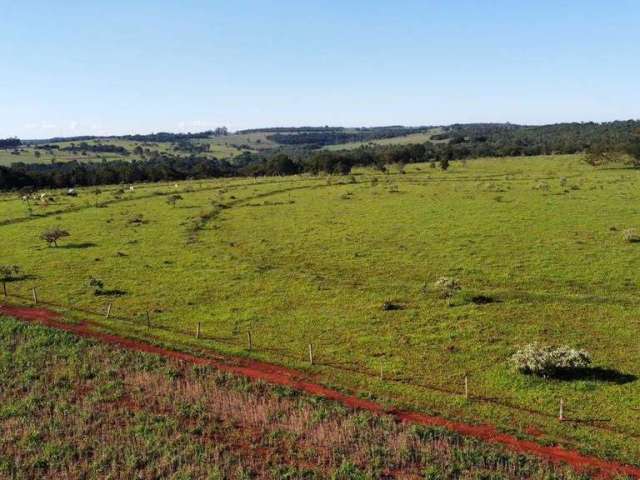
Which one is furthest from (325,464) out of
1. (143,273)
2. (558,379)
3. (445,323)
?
(143,273)

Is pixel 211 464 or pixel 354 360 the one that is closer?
pixel 211 464

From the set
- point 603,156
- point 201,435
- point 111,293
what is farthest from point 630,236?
point 603,156

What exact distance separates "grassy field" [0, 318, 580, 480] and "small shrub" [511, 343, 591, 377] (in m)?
6.84

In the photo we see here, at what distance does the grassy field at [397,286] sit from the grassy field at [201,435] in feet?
8.20

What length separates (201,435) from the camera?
20109 mm

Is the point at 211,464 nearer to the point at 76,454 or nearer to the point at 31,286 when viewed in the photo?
the point at 76,454

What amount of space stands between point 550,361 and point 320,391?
32.7 ft

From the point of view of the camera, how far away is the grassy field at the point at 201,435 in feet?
58.4

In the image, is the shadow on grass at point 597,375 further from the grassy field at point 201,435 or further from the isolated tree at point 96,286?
the isolated tree at point 96,286

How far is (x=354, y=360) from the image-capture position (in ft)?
86.6

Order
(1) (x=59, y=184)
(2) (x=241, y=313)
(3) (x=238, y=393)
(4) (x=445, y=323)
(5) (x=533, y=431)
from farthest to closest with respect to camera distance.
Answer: (1) (x=59, y=184) → (2) (x=241, y=313) → (4) (x=445, y=323) → (3) (x=238, y=393) → (5) (x=533, y=431)

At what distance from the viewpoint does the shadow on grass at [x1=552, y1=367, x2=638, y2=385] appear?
2373cm

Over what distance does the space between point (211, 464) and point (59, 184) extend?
127m

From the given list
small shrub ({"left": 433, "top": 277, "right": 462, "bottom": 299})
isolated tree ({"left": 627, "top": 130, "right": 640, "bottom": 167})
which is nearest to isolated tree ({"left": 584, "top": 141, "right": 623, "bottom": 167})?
isolated tree ({"left": 627, "top": 130, "right": 640, "bottom": 167})
